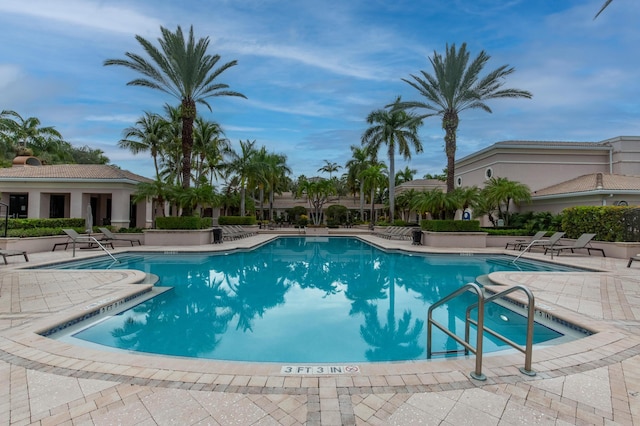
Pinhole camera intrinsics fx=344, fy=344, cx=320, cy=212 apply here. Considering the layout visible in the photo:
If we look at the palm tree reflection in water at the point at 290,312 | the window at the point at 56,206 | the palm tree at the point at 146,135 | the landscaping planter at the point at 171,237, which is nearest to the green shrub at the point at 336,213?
the palm tree at the point at 146,135

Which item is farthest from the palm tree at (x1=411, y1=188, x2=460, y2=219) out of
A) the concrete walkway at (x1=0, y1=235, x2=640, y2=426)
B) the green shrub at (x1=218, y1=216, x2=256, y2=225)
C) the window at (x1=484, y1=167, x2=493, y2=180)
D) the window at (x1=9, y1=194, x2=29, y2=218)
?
the window at (x1=9, y1=194, x2=29, y2=218)

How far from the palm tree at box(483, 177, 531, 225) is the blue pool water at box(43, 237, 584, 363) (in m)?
9.92

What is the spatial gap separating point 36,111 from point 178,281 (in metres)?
37.1

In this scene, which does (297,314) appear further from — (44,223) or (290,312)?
(44,223)

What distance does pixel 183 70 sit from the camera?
62.7ft

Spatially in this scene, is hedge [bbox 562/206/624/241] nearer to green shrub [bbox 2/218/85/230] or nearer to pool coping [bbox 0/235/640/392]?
pool coping [bbox 0/235/640/392]

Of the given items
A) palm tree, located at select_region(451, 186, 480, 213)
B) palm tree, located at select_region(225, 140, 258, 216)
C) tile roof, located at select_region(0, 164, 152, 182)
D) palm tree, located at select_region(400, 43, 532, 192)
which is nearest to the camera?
palm tree, located at select_region(400, 43, 532, 192)

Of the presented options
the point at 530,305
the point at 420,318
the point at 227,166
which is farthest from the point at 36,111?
the point at 530,305

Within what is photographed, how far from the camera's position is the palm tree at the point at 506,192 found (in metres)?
22.8

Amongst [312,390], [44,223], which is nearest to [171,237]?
[44,223]

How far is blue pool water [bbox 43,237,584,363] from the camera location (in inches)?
217

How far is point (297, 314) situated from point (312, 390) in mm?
4251

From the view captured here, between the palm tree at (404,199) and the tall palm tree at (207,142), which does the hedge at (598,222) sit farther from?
the tall palm tree at (207,142)

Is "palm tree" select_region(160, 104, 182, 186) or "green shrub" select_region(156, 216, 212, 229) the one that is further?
"palm tree" select_region(160, 104, 182, 186)
